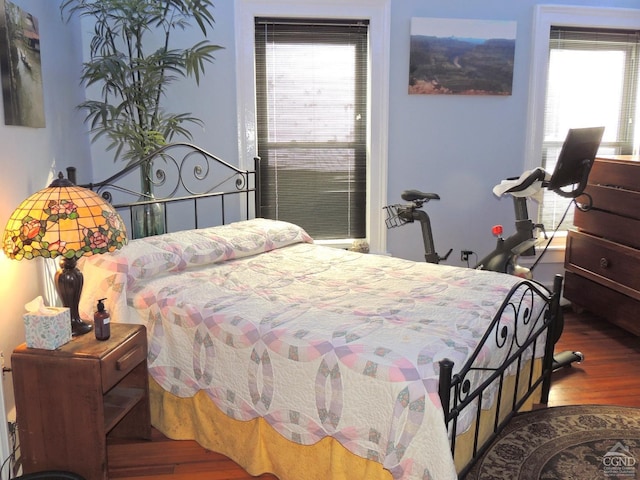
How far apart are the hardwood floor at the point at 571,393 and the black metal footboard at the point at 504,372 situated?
34 centimetres

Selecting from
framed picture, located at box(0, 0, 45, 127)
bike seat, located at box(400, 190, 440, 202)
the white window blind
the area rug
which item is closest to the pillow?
framed picture, located at box(0, 0, 45, 127)

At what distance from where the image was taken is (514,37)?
157 inches

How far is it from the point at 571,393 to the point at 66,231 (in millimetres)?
2503

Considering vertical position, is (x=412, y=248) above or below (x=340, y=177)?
below

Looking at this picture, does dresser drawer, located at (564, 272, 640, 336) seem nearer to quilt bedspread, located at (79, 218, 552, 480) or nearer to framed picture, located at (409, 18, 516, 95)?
quilt bedspread, located at (79, 218, 552, 480)

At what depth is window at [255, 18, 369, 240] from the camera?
12.7ft

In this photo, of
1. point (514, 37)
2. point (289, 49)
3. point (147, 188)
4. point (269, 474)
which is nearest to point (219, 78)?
point (289, 49)

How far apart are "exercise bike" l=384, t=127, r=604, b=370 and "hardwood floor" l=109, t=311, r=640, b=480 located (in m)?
0.15

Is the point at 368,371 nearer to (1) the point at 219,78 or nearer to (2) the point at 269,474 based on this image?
(2) the point at 269,474

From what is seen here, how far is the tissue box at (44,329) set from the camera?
6.46ft

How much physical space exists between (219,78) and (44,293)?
185 centimetres

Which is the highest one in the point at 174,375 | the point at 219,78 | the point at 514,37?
the point at 514,37

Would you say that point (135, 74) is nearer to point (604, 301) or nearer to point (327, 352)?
point (327, 352)

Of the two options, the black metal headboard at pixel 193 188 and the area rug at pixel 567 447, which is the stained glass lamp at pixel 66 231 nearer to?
the black metal headboard at pixel 193 188
